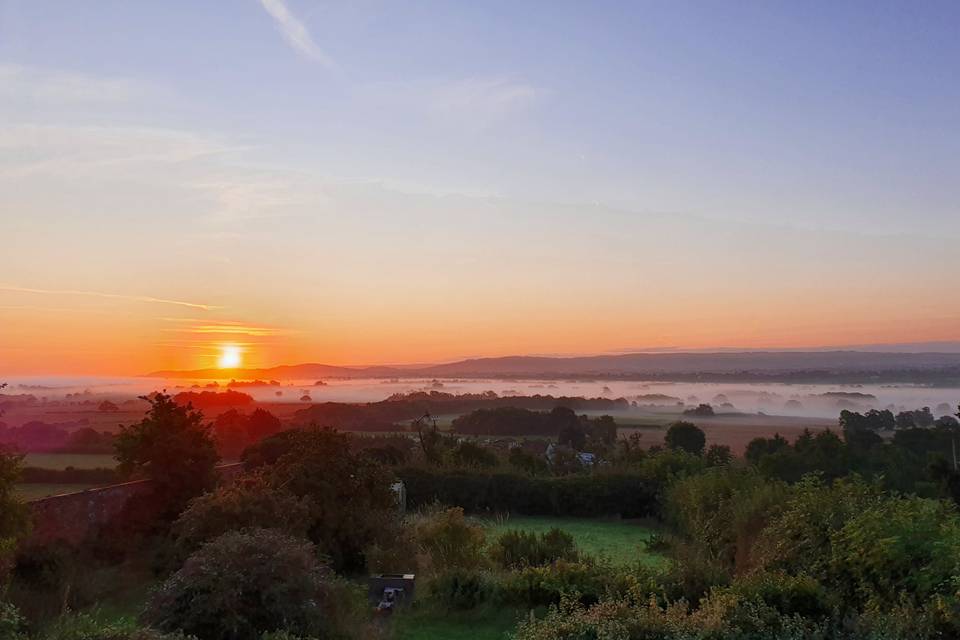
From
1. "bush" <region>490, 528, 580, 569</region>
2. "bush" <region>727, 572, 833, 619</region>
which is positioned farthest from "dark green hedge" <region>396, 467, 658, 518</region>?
"bush" <region>727, 572, 833, 619</region>

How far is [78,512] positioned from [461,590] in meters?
8.71

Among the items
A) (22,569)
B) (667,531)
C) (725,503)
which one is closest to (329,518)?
(22,569)

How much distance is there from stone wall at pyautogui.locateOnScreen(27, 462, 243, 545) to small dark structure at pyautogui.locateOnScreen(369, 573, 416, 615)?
638 centimetres

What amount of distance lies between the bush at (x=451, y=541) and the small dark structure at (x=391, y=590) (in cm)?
134

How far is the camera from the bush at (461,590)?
10.4 metres

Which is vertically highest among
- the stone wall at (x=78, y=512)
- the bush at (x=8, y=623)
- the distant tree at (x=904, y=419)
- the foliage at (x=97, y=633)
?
the bush at (x=8, y=623)

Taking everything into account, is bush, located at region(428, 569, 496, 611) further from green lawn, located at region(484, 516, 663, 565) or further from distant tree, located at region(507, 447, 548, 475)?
distant tree, located at region(507, 447, 548, 475)

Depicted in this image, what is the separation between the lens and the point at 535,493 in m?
23.0

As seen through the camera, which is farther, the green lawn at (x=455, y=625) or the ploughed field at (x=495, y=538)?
the ploughed field at (x=495, y=538)

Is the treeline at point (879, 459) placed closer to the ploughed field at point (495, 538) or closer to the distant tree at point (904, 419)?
the ploughed field at point (495, 538)

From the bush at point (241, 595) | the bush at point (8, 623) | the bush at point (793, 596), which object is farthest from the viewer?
the bush at point (793, 596)

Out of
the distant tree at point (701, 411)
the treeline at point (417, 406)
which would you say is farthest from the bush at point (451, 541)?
the distant tree at point (701, 411)

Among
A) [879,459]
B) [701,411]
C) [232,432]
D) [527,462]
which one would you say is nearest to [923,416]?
[701,411]

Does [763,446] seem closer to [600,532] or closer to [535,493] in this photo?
[535,493]
